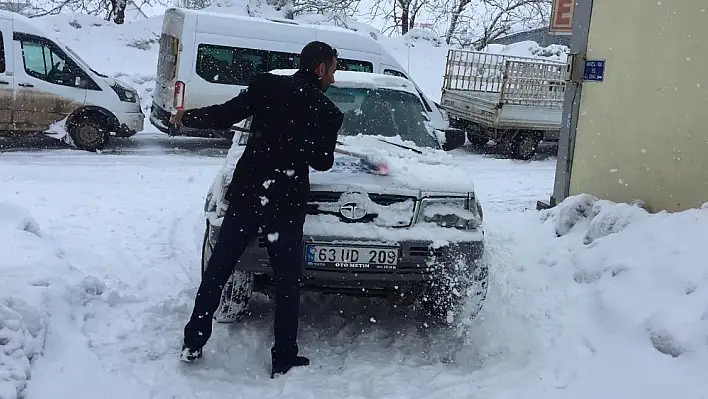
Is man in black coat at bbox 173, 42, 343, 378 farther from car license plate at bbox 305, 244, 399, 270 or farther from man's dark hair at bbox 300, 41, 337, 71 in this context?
car license plate at bbox 305, 244, 399, 270

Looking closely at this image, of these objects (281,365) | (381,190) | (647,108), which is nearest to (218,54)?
(647,108)

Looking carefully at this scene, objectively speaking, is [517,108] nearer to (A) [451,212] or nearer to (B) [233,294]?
(A) [451,212]

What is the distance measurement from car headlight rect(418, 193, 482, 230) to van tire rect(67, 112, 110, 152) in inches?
345

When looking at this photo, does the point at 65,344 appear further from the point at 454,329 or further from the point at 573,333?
the point at 573,333

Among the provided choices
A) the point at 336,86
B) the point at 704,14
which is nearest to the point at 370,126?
the point at 336,86

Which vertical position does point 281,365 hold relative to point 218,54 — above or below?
below

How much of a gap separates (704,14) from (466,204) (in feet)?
10.5

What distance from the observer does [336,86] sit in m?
5.59

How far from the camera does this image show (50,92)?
36.8ft

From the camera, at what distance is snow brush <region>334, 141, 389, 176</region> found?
14.4ft

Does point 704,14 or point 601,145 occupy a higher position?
point 704,14

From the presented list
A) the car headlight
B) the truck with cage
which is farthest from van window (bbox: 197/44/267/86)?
the car headlight

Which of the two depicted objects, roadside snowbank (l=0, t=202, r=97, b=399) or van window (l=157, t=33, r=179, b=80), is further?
van window (l=157, t=33, r=179, b=80)

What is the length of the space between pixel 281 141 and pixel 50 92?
8842 mm
